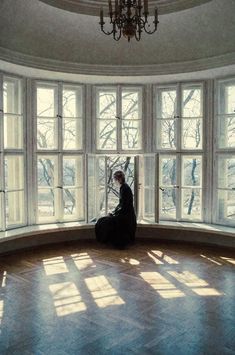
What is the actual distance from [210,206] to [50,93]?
11.3ft

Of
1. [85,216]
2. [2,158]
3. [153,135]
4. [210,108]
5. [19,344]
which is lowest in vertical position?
[19,344]

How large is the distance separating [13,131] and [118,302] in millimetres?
3623

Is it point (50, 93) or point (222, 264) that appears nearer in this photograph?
point (222, 264)

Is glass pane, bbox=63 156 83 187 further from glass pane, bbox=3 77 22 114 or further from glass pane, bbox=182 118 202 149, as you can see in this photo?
glass pane, bbox=182 118 202 149

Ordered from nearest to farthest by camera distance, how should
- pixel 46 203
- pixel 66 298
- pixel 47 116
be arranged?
pixel 66 298, pixel 47 116, pixel 46 203

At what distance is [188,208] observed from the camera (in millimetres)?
6652

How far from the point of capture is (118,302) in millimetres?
3729

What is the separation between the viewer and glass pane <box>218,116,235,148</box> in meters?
6.24

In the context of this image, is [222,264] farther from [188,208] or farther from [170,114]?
[170,114]

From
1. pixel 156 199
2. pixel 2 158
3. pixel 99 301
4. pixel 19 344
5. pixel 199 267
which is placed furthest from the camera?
pixel 156 199

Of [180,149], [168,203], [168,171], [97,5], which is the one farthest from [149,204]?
[97,5]

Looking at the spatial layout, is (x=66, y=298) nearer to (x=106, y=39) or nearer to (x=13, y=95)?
(x=13, y=95)

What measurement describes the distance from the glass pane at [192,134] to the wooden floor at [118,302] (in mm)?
1914

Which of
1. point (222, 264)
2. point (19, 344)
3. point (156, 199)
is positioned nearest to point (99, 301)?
point (19, 344)
